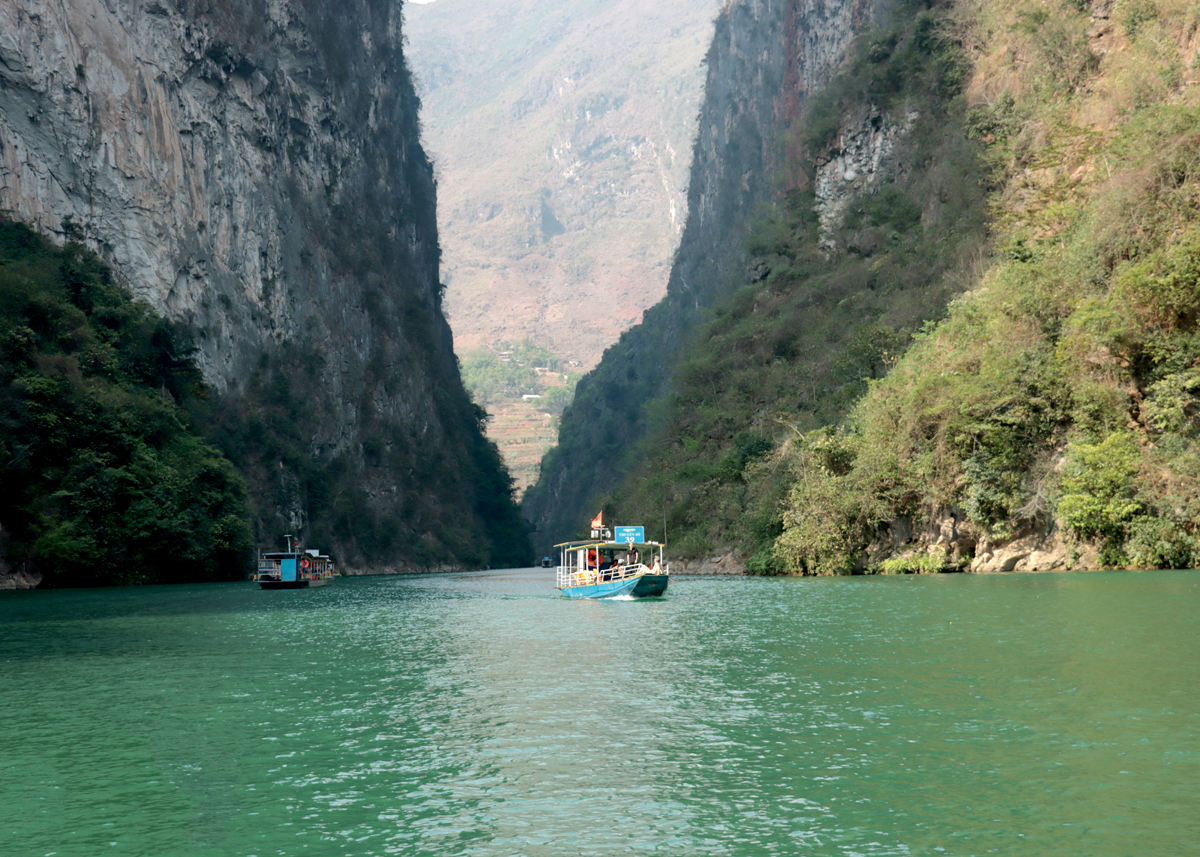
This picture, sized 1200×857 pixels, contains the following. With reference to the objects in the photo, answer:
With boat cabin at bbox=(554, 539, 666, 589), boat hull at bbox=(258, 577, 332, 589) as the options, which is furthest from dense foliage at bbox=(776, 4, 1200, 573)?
boat hull at bbox=(258, 577, 332, 589)

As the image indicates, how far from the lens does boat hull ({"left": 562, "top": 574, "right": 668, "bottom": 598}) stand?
1517 inches

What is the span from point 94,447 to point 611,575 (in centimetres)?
3023

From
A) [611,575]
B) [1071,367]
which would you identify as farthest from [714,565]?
[1071,367]

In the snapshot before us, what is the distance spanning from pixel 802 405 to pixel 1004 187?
17.1 meters

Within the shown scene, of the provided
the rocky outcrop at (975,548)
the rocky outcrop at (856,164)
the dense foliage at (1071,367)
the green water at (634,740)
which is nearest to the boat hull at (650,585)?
the dense foliage at (1071,367)

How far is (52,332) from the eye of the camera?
5747 centimetres

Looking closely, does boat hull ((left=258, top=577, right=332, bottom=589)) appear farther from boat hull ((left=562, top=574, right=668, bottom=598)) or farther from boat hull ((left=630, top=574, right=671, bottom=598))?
boat hull ((left=630, top=574, right=671, bottom=598))

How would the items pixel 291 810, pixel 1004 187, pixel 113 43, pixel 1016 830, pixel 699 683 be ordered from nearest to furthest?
pixel 1016 830
pixel 291 810
pixel 699 683
pixel 1004 187
pixel 113 43

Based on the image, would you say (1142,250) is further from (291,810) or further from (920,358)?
(291,810)

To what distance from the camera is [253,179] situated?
88.8 meters

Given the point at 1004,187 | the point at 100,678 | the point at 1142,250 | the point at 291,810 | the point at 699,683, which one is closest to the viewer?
the point at 291,810

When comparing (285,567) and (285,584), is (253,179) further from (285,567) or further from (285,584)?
(285,584)

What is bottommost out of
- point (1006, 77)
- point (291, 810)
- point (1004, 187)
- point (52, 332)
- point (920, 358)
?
point (291, 810)

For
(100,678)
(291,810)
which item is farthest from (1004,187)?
(291,810)
